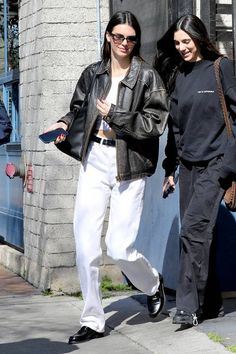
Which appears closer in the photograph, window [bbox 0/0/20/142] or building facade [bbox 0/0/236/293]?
building facade [bbox 0/0/236/293]

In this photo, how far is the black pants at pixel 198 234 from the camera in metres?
6.23

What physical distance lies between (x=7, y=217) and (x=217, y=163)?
15.6ft

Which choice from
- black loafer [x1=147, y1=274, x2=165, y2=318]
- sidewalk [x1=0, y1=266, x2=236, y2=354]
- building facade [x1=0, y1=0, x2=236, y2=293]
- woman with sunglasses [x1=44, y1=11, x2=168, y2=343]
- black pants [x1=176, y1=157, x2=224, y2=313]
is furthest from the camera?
building facade [x1=0, y1=0, x2=236, y2=293]

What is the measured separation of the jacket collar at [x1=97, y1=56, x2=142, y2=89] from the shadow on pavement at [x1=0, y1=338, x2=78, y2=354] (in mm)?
1694

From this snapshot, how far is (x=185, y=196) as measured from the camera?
21.4 feet

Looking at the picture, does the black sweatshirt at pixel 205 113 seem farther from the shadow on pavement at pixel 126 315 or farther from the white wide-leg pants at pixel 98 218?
the shadow on pavement at pixel 126 315

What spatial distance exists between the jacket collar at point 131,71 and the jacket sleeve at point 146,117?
0.09 m

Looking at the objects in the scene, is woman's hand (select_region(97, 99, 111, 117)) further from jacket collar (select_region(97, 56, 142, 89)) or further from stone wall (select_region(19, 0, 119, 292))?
stone wall (select_region(19, 0, 119, 292))

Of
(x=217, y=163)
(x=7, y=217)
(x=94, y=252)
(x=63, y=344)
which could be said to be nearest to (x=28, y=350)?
(x=63, y=344)

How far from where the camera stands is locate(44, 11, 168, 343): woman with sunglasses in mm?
6363

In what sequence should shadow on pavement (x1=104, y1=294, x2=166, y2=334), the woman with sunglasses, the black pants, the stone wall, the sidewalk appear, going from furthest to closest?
the stone wall
shadow on pavement (x1=104, y1=294, x2=166, y2=334)
the woman with sunglasses
the black pants
the sidewalk

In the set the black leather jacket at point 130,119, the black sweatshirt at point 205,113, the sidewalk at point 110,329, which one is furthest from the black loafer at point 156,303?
the black sweatshirt at point 205,113

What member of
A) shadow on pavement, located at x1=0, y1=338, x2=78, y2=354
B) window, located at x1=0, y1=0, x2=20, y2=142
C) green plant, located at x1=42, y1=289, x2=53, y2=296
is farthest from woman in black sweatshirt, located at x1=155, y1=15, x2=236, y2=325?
window, located at x1=0, y1=0, x2=20, y2=142

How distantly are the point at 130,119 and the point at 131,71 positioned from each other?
1.31 ft
